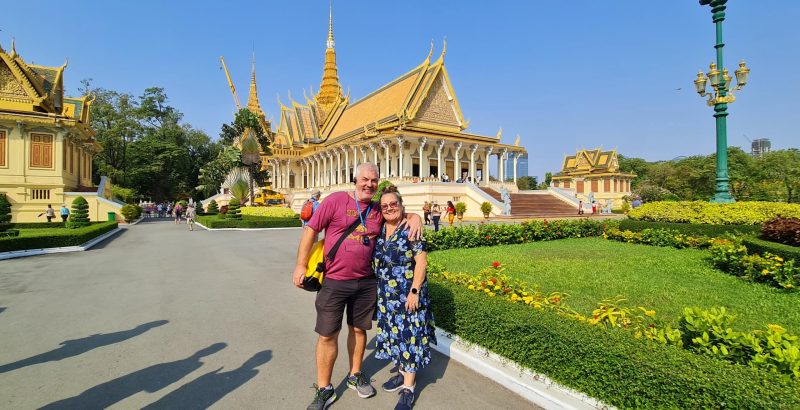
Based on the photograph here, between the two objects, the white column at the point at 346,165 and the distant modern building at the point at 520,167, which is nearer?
the white column at the point at 346,165

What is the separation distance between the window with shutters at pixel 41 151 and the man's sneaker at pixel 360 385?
27.3 m

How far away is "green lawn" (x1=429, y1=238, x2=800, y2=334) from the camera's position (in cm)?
428

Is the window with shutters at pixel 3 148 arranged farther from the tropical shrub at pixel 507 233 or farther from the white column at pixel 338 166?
the tropical shrub at pixel 507 233

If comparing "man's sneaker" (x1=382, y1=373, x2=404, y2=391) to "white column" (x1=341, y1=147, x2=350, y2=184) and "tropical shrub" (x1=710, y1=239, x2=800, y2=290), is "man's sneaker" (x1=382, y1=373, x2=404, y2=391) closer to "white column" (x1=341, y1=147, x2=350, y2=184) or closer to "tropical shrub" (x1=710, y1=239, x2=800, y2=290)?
"tropical shrub" (x1=710, y1=239, x2=800, y2=290)

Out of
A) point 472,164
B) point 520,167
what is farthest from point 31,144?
point 520,167

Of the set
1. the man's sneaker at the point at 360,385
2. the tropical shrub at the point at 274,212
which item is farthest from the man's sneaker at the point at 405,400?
the tropical shrub at the point at 274,212

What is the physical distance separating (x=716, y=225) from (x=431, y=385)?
9.93 meters

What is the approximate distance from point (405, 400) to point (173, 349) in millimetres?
2579

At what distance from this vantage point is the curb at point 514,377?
2621mm

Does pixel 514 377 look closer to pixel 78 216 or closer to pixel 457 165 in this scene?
pixel 78 216

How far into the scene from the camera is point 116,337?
4098 millimetres

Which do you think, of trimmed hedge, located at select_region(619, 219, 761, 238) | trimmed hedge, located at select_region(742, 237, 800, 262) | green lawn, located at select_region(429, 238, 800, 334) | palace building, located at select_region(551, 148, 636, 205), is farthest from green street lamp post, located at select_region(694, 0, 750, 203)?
palace building, located at select_region(551, 148, 636, 205)

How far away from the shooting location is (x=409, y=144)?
30000 millimetres

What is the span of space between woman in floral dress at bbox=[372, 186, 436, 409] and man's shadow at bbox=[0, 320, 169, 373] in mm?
3158
